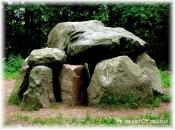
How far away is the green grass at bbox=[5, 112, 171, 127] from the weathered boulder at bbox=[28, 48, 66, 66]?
87.1 inches

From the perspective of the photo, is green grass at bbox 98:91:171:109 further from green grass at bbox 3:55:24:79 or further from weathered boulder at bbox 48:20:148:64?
green grass at bbox 3:55:24:79

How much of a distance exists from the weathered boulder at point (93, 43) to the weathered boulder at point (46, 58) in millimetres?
565

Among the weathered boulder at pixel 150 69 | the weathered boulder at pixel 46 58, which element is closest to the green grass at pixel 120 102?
the weathered boulder at pixel 150 69

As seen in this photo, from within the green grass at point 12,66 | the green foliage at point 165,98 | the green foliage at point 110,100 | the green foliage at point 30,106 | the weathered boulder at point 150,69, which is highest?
the weathered boulder at point 150,69

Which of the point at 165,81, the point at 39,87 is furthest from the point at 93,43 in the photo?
the point at 165,81

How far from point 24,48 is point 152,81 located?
15.2 meters

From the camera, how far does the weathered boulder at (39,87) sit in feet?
39.6

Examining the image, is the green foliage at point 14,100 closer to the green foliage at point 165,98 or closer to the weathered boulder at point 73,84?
the weathered boulder at point 73,84

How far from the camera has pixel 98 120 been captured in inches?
419

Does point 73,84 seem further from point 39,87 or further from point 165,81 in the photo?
point 165,81

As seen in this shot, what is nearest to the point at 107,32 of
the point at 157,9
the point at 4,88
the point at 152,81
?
the point at 152,81

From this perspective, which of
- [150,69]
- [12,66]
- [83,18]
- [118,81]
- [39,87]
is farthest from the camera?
[83,18]

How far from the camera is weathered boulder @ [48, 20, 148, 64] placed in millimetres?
13078

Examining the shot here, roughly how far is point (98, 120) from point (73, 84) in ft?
7.11
